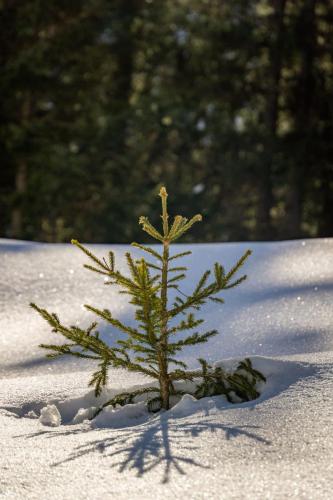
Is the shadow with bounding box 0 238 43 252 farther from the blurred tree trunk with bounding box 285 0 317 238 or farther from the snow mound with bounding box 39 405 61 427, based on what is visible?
the blurred tree trunk with bounding box 285 0 317 238

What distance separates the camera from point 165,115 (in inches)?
539

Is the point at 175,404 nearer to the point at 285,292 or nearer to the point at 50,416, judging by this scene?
the point at 50,416

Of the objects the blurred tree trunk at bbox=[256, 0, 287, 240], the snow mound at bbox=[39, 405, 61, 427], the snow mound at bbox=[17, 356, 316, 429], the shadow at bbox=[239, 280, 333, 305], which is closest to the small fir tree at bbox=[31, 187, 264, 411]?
the snow mound at bbox=[17, 356, 316, 429]

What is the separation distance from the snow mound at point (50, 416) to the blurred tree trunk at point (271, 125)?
36.3ft

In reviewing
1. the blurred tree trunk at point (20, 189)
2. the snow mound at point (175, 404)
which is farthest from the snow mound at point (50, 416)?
the blurred tree trunk at point (20, 189)

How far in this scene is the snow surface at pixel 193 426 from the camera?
5.01ft

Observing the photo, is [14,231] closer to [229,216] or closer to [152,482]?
[229,216]

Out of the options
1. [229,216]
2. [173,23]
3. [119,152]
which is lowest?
[229,216]

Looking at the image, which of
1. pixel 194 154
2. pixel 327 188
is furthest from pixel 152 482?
pixel 194 154

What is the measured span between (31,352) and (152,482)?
184cm

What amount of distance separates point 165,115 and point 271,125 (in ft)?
6.95

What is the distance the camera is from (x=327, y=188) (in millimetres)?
13289

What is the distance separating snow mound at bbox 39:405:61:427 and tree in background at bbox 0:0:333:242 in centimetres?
987

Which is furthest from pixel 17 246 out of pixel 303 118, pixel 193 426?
pixel 303 118
